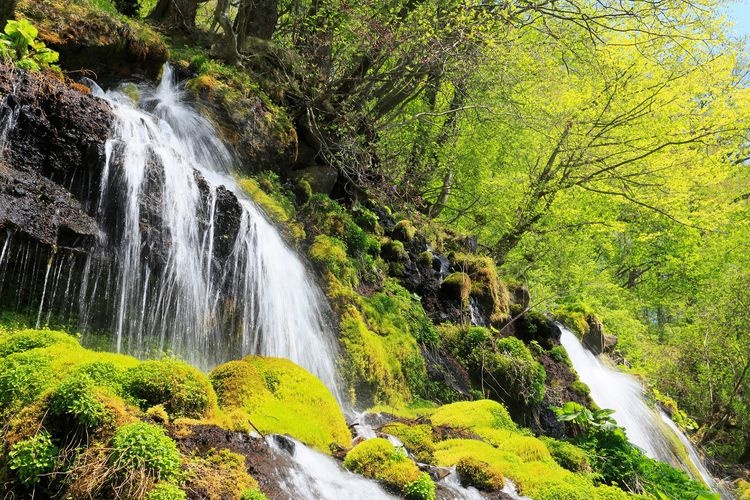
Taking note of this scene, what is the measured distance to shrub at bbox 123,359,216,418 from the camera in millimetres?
3842

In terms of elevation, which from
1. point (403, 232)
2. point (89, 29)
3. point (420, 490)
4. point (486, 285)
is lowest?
point (420, 490)

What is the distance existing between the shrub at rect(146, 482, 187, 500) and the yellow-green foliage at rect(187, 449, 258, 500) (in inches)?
7.8

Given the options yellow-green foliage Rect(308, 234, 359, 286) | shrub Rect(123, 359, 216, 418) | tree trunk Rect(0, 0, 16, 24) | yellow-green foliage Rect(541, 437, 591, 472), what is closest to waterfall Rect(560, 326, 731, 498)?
yellow-green foliage Rect(541, 437, 591, 472)

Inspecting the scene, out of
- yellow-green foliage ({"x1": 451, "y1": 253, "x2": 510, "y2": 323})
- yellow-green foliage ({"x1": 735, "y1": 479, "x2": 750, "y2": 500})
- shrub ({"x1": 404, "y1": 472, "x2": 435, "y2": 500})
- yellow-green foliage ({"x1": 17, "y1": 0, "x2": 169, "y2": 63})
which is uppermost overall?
yellow-green foliage ({"x1": 17, "y1": 0, "x2": 169, "y2": 63})

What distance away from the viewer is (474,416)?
822 centimetres

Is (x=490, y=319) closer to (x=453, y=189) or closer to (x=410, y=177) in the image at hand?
(x=410, y=177)

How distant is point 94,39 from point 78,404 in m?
7.78

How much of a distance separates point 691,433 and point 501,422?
15294 mm

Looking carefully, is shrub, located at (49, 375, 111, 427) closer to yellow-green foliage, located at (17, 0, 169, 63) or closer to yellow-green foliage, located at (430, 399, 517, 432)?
yellow-green foliage, located at (430, 399, 517, 432)

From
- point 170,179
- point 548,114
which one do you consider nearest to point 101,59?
point 170,179

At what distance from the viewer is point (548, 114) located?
15.1 metres

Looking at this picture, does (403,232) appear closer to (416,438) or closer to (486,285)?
(486,285)

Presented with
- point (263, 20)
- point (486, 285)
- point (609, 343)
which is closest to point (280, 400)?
point (486, 285)

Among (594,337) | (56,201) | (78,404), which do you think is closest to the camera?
(78,404)
